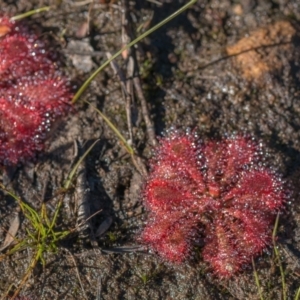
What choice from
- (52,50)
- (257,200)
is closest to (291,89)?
(257,200)

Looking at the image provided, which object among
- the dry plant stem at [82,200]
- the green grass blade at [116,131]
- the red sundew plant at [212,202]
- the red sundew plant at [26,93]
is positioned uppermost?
the red sundew plant at [26,93]

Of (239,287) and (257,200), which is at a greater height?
(257,200)

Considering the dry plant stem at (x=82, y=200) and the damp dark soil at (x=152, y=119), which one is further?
the dry plant stem at (x=82, y=200)

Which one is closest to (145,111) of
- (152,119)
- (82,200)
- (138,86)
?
(152,119)

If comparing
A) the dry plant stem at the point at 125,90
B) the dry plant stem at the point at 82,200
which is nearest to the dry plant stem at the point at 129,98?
the dry plant stem at the point at 125,90

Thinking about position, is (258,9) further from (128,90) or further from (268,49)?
(128,90)

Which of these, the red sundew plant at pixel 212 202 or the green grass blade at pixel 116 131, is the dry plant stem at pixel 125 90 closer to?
the green grass blade at pixel 116 131

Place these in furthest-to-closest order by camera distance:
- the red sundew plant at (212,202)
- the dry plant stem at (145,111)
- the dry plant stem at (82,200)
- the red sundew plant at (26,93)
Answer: the dry plant stem at (145,111) → the red sundew plant at (26,93) → the dry plant stem at (82,200) → the red sundew plant at (212,202)

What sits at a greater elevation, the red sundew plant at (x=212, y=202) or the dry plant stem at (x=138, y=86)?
A: the dry plant stem at (x=138, y=86)
